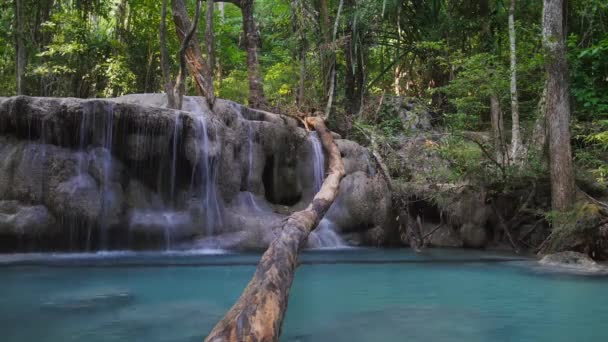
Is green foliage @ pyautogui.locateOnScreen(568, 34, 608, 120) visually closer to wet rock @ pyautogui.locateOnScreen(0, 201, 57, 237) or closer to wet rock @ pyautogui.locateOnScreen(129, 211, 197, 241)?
wet rock @ pyautogui.locateOnScreen(129, 211, 197, 241)

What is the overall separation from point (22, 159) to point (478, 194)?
30.0ft

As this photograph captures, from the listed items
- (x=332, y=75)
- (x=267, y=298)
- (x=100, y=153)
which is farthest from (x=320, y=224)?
(x=267, y=298)

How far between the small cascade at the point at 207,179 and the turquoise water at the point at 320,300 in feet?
6.33

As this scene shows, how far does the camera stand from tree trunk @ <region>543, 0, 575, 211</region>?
887 cm

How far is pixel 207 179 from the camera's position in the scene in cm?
1038

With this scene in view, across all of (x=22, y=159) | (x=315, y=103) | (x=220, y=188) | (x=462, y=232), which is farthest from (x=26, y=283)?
(x=315, y=103)

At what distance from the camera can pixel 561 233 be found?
28.0 feet

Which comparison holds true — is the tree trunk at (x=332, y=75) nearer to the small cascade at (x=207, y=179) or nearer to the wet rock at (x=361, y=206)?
the wet rock at (x=361, y=206)

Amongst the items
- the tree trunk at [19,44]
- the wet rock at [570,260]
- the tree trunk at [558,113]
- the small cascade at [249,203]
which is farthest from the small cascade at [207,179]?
the tree trunk at [19,44]

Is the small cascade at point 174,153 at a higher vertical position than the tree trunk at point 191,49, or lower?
lower

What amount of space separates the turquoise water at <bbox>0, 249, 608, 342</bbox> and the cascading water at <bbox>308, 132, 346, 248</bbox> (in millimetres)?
2528

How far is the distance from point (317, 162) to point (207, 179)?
9.54ft

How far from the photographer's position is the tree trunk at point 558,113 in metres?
8.87

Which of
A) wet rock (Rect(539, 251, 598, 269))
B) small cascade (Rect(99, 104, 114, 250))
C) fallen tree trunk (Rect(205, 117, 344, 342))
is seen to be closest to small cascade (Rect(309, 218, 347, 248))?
small cascade (Rect(99, 104, 114, 250))
